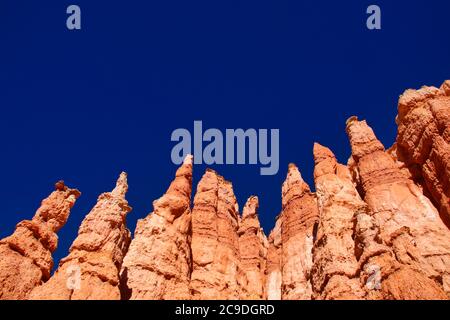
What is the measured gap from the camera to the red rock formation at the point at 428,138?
33250 millimetres

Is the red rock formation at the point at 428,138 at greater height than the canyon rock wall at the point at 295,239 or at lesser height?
greater

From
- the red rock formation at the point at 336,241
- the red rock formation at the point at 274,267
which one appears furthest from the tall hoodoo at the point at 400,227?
the red rock formation at the point at 274,267

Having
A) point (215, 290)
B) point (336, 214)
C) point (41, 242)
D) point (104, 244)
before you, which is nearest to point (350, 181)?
point (336, 214)

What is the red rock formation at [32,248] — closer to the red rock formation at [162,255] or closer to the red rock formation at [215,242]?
the red rock formation at [162,255]

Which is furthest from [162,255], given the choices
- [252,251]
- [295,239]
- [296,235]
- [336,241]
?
[296,235]

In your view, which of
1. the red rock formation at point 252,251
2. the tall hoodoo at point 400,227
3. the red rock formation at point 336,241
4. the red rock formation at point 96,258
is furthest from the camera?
the red rock formation at point 252,251

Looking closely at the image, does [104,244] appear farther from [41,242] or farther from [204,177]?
[204,177]

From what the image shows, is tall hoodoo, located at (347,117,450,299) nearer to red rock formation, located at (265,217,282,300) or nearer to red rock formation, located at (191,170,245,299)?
red rock formation, located at (265,217,282,300)

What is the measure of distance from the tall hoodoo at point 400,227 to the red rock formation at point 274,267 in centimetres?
1529

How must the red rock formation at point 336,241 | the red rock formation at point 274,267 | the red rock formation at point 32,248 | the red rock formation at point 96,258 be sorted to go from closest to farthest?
the red rock formation at point 96,258
the red rock formation at point 32,248
the red rock formation at point 336,241
the red rock formation at point 274,267

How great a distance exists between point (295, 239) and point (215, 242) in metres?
9.60

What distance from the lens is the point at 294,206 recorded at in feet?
168

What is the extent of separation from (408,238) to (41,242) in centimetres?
2741

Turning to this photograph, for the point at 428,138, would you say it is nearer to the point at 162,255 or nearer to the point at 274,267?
the point at 274,267
